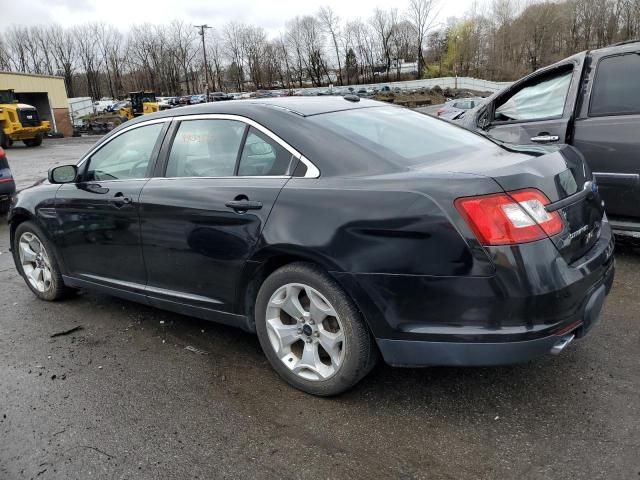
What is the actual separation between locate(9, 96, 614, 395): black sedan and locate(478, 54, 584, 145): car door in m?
1.72

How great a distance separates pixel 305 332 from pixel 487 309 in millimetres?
976

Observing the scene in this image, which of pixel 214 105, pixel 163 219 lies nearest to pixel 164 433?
pixel 163 219

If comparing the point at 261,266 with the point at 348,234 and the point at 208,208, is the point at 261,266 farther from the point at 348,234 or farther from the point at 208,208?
the point at 348,234

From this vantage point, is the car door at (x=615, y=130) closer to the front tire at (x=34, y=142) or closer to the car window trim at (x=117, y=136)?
the car window trim at (x=117, y=136)

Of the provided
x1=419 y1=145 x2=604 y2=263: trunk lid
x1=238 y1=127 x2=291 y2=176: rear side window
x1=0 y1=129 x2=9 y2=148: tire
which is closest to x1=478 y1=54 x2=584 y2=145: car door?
x1=419 y1=145 x2=604 y2=263: trunk lid

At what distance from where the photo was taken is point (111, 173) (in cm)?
388

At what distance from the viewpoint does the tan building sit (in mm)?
40250

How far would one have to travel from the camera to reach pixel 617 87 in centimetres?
452

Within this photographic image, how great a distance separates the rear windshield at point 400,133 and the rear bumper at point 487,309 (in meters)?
0.71

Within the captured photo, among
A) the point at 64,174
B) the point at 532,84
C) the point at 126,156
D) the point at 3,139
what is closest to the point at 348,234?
the point at 126,156

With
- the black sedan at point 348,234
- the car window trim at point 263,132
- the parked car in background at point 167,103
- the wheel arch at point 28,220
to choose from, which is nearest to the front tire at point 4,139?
the parked car in background at point 167,103

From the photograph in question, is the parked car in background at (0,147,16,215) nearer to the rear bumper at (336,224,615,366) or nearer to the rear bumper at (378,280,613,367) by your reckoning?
the rear bumper at (336,224,615,366)

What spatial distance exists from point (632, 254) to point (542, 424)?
3104mm

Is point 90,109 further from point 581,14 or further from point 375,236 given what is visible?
point 581,14
